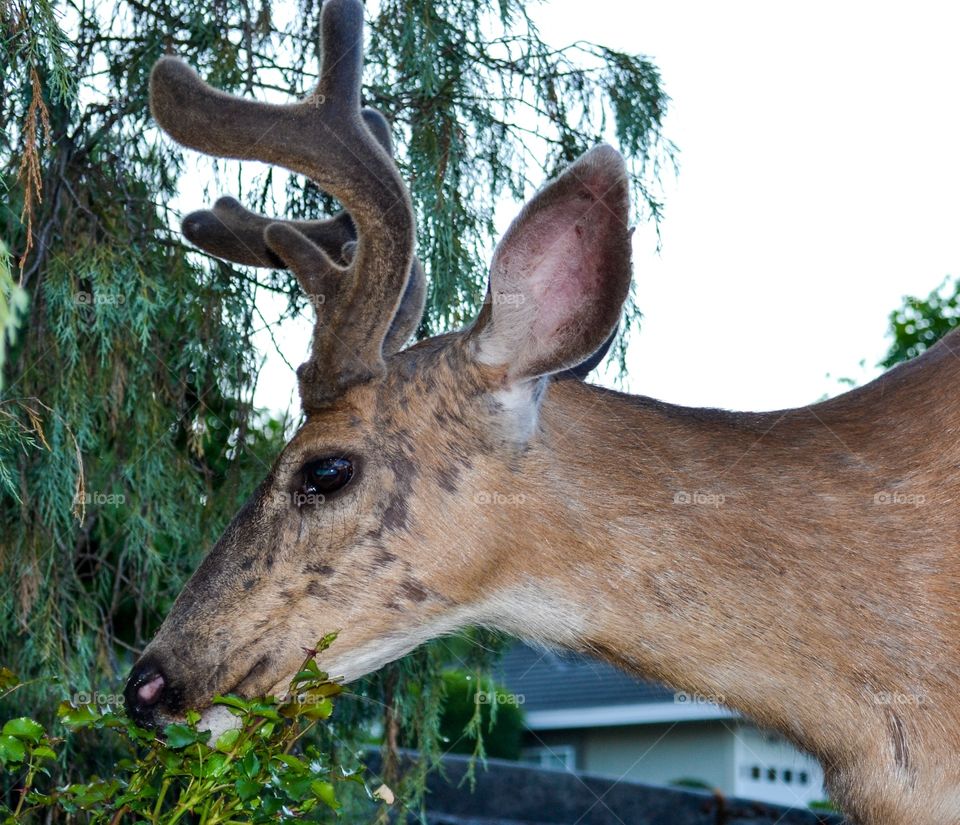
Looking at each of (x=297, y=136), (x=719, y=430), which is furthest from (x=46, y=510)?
(x=719, y=430)

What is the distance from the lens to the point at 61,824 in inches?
187

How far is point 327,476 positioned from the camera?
12.1ft

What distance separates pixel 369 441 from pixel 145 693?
893 millimetres

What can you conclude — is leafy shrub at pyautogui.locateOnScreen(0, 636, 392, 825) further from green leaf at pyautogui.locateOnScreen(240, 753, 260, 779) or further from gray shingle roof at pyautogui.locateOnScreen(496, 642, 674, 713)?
gray shingle roof at pyautogui.locateOnScreen(496, 642, 674, 713)

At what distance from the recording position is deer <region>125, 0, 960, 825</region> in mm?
3395

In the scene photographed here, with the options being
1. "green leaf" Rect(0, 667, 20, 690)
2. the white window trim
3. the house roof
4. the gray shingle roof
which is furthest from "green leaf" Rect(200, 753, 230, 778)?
the gray shingle roof

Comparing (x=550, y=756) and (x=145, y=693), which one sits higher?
(x=550, y=756)

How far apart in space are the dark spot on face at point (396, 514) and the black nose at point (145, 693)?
2.35 feet

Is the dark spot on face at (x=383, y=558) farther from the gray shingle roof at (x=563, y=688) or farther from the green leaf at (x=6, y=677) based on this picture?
the gray shingle roof at (x=563, y=688)

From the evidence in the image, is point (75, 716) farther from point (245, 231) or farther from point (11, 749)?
point (245, 231)

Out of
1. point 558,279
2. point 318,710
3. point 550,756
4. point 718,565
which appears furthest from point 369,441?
point 550,756

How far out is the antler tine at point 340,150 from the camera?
3.65 meters

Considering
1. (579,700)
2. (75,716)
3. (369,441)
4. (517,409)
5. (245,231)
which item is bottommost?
(75,716)

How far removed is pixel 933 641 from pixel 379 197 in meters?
1.86
